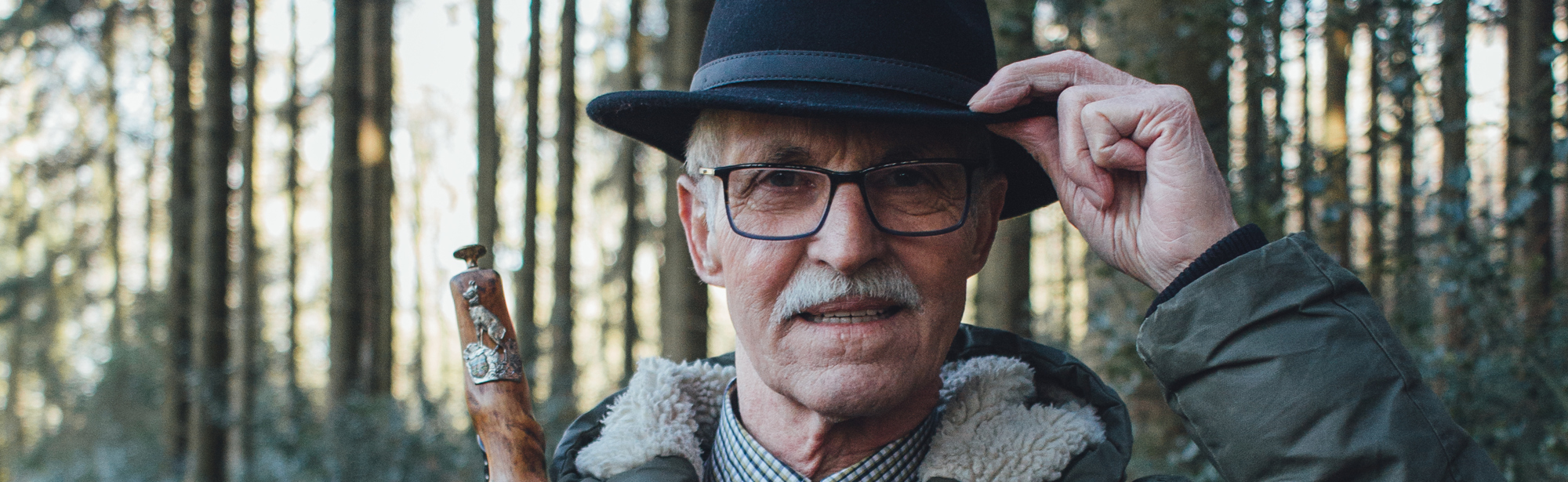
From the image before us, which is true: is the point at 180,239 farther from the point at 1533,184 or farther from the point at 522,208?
the point at 1533,184

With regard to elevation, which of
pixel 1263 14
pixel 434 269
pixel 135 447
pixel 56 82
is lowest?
pixel 135 447

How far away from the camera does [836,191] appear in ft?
5.96

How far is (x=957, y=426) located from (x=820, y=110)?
0.71 m

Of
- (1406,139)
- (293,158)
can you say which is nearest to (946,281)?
(1406,139)

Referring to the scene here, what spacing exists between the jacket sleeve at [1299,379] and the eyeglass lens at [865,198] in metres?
0.49

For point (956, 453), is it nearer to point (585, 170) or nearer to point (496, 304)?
point (496, 304)

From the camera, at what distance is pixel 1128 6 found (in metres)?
5.04

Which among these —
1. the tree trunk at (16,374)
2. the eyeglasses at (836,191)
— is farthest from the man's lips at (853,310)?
the tree trunk at (16,374)

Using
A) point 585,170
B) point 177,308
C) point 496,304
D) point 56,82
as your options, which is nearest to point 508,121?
point 585,170

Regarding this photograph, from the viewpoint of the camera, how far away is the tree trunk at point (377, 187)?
933 cm

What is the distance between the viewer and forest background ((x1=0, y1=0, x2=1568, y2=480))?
3.96 m

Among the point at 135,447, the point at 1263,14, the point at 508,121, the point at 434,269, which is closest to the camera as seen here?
the point at 1263,14

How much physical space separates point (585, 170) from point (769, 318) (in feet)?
67.6

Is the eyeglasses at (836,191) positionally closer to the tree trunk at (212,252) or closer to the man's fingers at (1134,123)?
the man's fingers at (1134,123)
